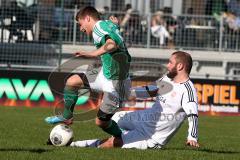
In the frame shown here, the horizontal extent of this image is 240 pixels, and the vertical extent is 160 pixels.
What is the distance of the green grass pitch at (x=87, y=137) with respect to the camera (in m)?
9.69

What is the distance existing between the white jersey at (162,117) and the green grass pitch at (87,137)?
1.10 ft

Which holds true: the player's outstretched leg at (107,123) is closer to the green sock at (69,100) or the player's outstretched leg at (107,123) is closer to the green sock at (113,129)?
the green sock at (113,129)

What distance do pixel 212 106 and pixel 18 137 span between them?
38.3ft

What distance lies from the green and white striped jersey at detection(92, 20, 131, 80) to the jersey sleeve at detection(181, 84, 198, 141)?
54.6 inches

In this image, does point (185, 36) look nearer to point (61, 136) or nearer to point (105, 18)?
point (105, 18)

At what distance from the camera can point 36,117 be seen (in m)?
18.2

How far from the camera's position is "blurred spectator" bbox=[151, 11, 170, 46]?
24.3 meters

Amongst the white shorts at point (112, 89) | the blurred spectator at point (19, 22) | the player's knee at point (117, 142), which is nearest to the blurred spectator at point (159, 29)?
the blurred spectator at point (19, 22)

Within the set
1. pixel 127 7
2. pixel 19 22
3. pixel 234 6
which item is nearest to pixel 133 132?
pixel 19 22

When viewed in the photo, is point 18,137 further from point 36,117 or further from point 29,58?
point 29,58

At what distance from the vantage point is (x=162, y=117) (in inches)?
424

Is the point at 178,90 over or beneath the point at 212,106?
over

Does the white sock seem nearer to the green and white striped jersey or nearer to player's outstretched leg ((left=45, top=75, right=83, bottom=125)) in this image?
player's outstretched leg ((left=45, top=75, right=83, bottom=125))

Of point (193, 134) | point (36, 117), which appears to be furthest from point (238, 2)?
point (193, 134)
